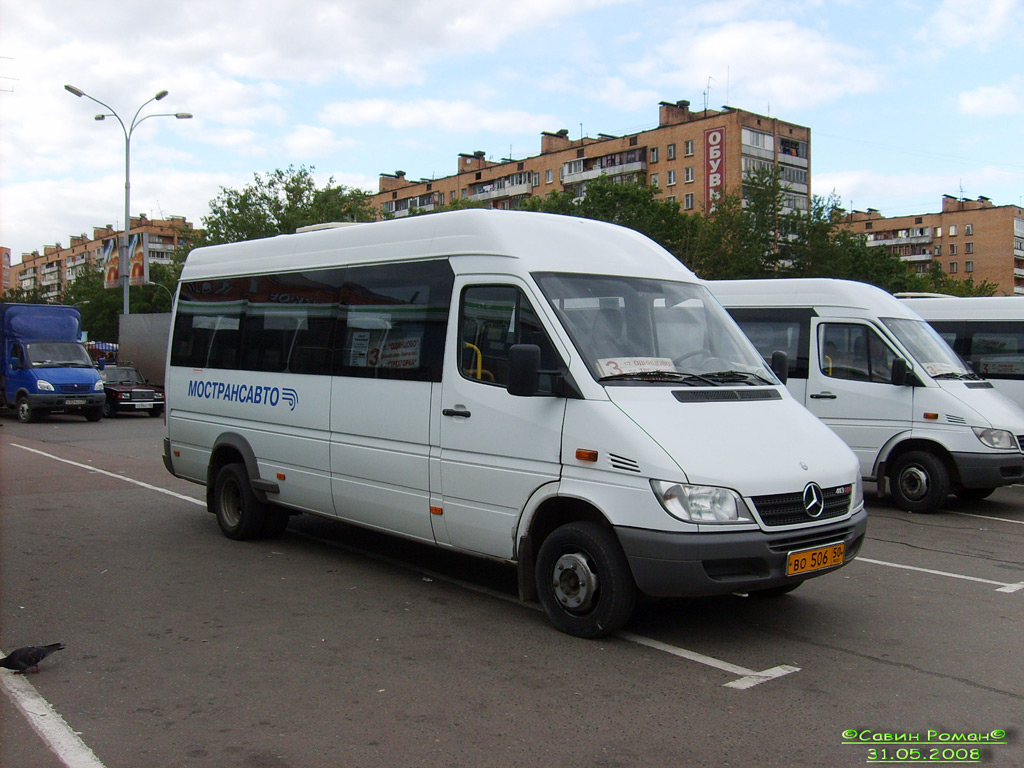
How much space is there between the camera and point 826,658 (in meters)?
5.36

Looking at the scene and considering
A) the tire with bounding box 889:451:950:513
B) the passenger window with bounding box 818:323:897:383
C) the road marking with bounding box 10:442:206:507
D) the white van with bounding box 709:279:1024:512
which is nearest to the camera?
the white van with bounding box 709:279:1024:512

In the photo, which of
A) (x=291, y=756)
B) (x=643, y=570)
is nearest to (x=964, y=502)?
(x=643, y=570)

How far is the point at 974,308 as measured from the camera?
14.4 metres

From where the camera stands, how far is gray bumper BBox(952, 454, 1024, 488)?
10.2 metres

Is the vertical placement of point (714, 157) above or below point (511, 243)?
above

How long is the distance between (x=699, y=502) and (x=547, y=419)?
3.62 feet

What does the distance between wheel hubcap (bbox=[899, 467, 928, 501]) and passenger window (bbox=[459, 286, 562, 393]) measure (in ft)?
21.7

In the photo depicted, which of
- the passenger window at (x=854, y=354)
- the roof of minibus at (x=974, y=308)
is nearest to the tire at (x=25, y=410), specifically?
the passenger window at (x=854, y=354)

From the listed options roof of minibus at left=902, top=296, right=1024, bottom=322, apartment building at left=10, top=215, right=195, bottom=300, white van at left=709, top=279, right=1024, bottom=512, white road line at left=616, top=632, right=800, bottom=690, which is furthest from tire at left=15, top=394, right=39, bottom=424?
apartment building at left=10, top=215, right=195, bottom=300

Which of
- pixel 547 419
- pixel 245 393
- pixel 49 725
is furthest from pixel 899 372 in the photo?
pixel 49 725

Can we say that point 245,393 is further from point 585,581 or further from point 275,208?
point 275,208

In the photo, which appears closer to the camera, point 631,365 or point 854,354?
point 631,365

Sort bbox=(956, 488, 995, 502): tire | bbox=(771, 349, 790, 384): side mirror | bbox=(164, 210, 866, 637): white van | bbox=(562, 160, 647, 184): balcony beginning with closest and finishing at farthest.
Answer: bbox=(164, 210, 866, 637): white van → bbox=(771, 349, 790, 384): side mirror → bbox=(956, 488, 995, 502): tire → bbox=(562, 160, 647, 184): balcony

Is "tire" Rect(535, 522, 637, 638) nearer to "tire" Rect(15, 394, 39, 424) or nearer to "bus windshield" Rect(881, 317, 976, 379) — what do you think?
"bus windshield" Rect(881, 317, 976, 379)
